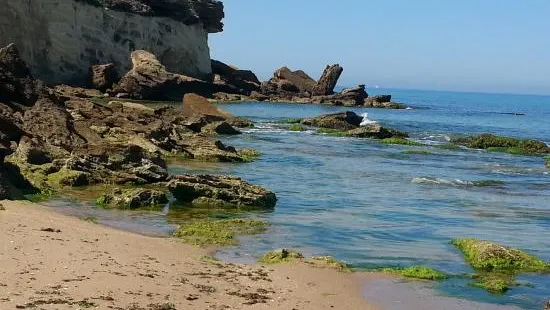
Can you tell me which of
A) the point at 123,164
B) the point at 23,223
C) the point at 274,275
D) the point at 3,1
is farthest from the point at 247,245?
the point at 3,1

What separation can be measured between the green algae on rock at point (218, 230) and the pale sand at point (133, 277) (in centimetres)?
76

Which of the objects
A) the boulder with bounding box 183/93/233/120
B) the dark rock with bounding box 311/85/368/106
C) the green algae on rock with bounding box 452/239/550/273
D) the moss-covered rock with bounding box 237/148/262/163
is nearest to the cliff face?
the dark rock with bounding box 311/85/368/106

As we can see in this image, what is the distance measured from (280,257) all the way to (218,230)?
261 centimetres

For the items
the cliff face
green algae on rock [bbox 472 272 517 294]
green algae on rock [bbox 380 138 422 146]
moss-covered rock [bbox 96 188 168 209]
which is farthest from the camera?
the cliff face

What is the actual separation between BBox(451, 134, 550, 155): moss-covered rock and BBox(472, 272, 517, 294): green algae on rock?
3205 cm

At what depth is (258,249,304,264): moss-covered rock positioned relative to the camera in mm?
12281

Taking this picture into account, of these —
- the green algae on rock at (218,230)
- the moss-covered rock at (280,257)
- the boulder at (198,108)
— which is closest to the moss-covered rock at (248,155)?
the boulder at (198,108)

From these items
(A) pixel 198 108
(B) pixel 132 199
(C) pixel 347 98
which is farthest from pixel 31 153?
(C) pixel 347 98

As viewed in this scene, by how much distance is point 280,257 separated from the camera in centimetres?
1241

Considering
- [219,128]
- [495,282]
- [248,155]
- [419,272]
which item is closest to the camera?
[495,282]

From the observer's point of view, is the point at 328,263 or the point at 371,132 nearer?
the point at 328,263

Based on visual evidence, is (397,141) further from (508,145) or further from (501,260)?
(501,260)

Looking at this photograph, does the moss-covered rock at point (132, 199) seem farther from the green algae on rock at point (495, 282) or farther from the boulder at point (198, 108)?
the boulder at point (198, 108)

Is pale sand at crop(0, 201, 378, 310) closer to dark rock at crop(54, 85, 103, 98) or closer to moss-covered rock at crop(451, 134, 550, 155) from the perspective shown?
moss-covered rock at crop(451, 134, 550, 155)
